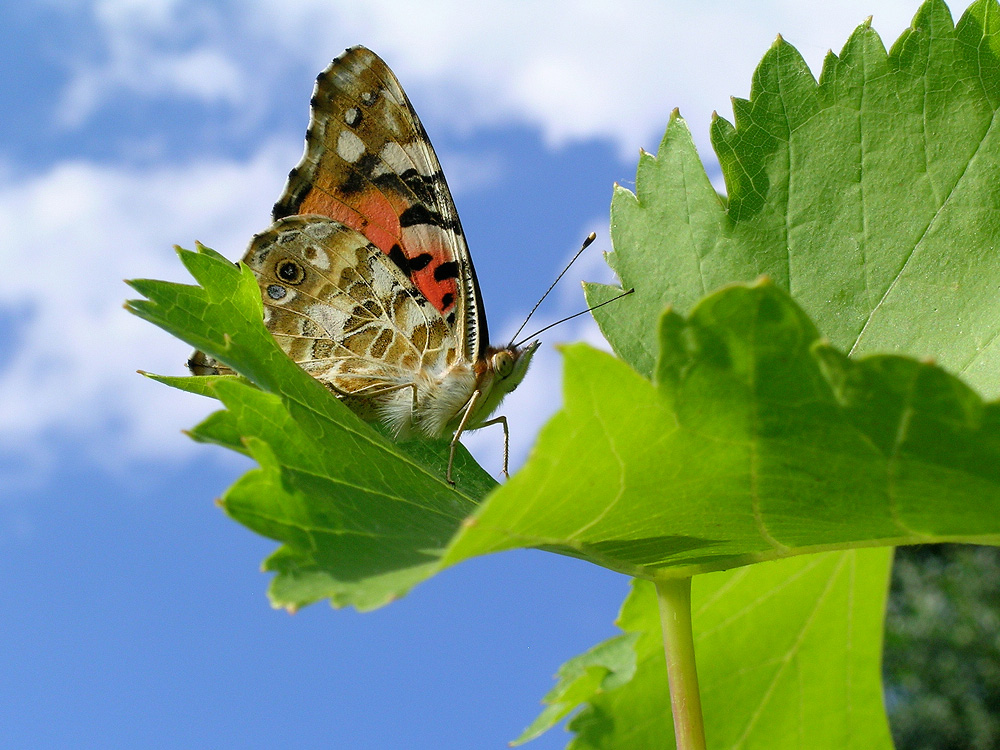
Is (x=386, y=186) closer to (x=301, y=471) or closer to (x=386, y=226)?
(x=386, y=226)

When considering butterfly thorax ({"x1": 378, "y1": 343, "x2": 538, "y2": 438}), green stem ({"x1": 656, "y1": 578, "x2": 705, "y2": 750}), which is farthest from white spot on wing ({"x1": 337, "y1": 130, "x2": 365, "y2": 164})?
green stem ({"x1": 656, "y1": 578, "x2": 705, "y2": 750})

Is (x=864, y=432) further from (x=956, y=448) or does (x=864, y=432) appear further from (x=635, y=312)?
(x=635, y=312)

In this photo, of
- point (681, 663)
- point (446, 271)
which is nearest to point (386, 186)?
point (446, 271)

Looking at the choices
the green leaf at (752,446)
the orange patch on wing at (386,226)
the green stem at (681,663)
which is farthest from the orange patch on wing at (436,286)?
the green leaf at (752,446)

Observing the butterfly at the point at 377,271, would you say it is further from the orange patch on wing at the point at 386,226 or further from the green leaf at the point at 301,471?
the green leaf at the point at 301,471

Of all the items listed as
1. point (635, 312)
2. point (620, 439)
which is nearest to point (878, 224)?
point (635, 312)

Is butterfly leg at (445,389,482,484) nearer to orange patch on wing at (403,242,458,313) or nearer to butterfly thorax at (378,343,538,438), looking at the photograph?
butterfly thorax at (378,343,538,438)
